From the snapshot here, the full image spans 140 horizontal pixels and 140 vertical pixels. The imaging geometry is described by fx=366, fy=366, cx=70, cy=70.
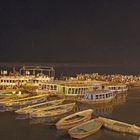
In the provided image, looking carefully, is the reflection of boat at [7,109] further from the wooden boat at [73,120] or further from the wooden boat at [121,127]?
the wooden boat at [121,127]

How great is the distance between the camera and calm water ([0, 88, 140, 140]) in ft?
67.1

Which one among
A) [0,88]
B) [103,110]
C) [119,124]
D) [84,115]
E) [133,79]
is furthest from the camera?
[133,79]

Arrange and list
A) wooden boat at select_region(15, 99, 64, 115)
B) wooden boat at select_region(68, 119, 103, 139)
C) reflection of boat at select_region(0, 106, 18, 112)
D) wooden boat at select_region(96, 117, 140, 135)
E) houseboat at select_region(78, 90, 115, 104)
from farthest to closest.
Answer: houseboat at select_region(78, 90, 115, 104), reflection of boat at select_region(0, 106, 18, 112), wooden boat at select_region(15, 99, 64, 115), wooden boat at select_region(96, 117, 140, 135), wooden boat at select_region(68, 119, 103, 139)

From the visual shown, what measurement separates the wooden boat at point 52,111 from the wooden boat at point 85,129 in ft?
11.6

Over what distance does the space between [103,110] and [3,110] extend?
24.4 ft

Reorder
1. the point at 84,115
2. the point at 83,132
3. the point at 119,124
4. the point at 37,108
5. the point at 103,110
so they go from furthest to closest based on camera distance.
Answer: the point at 103,110
the point at 37,108
the point at 84,115
the point at 119,124
the point at 83,132

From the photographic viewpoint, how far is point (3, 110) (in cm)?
2700

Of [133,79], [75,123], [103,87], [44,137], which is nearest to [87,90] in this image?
[103,87]

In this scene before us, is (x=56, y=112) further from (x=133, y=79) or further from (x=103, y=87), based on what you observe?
(x=133, y=79)

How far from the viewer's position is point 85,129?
20.5 m

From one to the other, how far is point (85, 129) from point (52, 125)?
8.81 feet

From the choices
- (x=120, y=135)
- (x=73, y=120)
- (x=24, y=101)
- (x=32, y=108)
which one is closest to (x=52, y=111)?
(x=32, y=108)

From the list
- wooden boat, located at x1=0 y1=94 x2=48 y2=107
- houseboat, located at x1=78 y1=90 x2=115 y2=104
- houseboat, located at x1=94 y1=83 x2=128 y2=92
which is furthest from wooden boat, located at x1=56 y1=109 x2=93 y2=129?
houseboat, located at x1=94 y1=83 x2=128 y2=92

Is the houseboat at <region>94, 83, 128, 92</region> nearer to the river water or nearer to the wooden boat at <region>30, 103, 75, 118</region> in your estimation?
the river water
